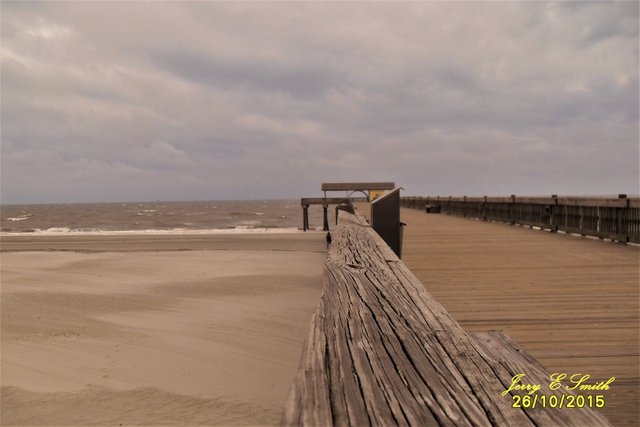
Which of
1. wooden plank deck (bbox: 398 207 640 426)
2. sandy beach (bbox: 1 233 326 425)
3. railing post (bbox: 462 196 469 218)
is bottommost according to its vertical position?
sandy beach (bbox: 1 233 326 425)

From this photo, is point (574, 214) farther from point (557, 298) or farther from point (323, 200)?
point (323, 200)

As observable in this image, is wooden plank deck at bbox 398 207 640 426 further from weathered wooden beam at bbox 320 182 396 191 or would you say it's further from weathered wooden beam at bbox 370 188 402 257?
weathered wooden beam at bbox 320 182 396 191

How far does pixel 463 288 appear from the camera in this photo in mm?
5574

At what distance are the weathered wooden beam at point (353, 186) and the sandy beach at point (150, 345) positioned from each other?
15.5 meters

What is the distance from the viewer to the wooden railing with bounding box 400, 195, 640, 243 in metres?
9.25

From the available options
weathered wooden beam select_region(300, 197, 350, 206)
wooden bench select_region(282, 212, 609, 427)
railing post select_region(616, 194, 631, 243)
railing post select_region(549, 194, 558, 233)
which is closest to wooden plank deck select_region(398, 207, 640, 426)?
railing post select_region(616, 194, 631, 243)

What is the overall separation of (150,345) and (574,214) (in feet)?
36.3

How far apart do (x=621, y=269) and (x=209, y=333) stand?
21.0ft

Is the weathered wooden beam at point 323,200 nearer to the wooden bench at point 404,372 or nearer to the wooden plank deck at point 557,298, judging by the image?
the wooden plank deck at point 557,298

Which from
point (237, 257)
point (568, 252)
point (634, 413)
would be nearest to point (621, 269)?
point (568, 252)

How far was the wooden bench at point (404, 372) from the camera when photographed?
1.24 m

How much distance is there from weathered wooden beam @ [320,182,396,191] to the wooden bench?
2367 centimetres

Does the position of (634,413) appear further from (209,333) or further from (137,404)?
(209,333)

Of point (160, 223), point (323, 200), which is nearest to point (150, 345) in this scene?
point (323, 200)
